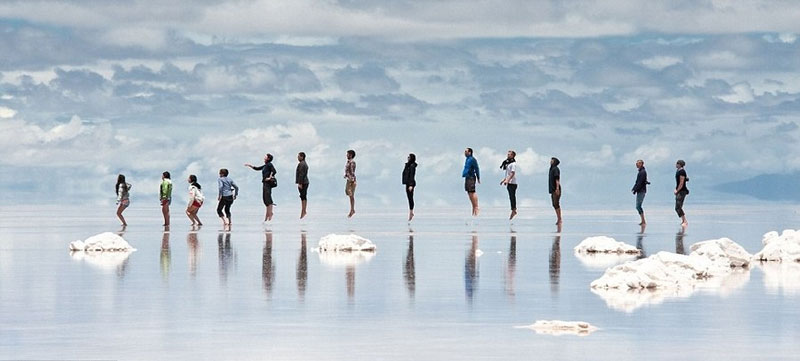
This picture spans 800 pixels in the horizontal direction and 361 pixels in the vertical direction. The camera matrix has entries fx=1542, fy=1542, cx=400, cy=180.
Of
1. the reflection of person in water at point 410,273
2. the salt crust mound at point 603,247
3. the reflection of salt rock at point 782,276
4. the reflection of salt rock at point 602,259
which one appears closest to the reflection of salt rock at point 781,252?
the reflection of salt rock at point 782,276

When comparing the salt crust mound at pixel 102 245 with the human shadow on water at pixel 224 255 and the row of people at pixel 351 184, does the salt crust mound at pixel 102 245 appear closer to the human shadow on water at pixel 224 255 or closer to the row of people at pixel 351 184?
the human shadow on water at pixel 224 255

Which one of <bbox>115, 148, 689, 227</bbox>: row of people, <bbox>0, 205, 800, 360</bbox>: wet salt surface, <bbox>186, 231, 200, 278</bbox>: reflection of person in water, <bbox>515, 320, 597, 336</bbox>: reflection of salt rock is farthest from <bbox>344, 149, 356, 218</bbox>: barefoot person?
<bbox>515, 320, 597, 336</bbox>: reflection of salt rock

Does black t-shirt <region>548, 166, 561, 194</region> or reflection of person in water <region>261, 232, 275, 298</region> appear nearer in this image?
reflection of person in water <region>261, 232, 275, 298</region>

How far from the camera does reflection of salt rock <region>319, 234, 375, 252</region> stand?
2969 cm

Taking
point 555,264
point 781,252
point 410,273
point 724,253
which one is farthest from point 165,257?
point 781,252

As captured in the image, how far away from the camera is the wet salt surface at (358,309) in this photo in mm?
13453

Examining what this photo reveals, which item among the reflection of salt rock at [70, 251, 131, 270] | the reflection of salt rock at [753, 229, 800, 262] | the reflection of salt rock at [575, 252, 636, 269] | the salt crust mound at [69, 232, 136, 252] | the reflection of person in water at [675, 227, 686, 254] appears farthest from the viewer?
the reflection of person in water at [675, 227, 686, 254]

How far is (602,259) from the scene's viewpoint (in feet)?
90.2

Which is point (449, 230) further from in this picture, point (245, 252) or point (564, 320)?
point (564, 320)

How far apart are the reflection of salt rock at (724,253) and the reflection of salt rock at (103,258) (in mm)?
9547

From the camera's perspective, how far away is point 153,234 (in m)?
39.4

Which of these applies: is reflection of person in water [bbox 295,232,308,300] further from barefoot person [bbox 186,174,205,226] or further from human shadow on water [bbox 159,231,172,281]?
barefoot person [bbox 186,174,205,226]

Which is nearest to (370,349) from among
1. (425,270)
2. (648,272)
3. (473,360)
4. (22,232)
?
(473,360)

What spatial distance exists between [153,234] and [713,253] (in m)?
18.4
